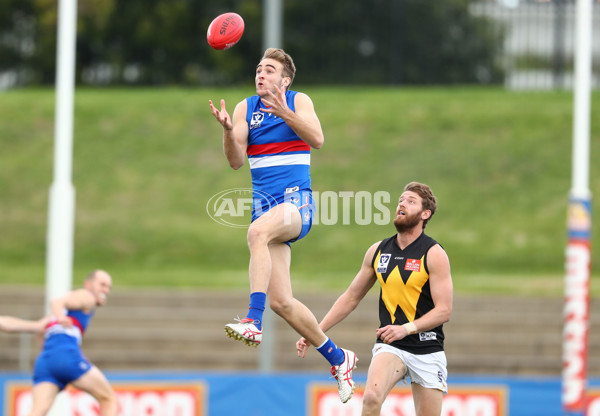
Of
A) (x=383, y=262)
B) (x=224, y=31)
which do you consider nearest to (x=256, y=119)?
(x=224, y=31)

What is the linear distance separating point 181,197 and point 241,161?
2165cm

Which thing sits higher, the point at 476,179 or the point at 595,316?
the point at 476,179

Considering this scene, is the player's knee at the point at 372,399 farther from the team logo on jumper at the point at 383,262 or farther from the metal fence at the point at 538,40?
the metal fence at the point at 538,40

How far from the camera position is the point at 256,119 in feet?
21.2

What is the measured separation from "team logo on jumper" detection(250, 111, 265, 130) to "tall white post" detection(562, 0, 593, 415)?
7.42 metres

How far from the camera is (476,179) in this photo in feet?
91.7

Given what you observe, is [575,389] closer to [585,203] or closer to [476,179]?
[585,203]

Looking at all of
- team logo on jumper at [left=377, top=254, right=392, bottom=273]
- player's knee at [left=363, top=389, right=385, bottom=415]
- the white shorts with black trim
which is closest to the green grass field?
the white shorts with black trim

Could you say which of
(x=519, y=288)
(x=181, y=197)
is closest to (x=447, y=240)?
(x=519, y=288)

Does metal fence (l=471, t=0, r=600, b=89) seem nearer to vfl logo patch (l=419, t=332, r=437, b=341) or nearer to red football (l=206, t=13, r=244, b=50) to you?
vfl logo patch (l=419, t=332, r=437, b=341)

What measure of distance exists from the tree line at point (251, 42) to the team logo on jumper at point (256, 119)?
2417 centimetres

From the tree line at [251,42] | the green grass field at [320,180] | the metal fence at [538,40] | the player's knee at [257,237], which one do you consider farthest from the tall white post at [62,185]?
the metal fence at [538,40]

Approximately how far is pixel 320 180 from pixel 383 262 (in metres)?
19.2

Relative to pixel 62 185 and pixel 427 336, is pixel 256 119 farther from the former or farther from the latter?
pixel 62 185
